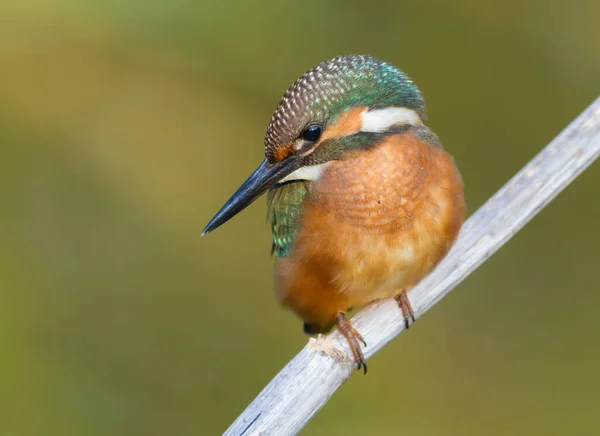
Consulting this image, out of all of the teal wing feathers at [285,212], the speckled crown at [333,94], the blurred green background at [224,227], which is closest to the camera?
the speckled crown at [333,94]

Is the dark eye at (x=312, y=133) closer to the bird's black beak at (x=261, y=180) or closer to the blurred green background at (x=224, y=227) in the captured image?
the bird's black beak at (x=261, y=180)

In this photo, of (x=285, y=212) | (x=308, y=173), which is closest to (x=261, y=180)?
(x=308, y=173)

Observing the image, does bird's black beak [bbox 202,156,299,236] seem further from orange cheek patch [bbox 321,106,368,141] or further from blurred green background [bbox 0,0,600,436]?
blurred green background [bbox 0,0,600,436]

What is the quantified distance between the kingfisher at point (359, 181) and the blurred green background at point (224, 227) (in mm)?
A: 1563

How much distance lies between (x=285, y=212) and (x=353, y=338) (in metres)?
0.46

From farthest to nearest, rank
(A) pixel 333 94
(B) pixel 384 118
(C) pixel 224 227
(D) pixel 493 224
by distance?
(C) pixel 224 227, (D) pixel 493 224, (B) pixel 384 118, (A) pixel 333 94

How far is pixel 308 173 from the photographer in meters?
2.69

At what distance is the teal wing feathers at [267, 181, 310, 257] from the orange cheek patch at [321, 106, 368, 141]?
0.21 m

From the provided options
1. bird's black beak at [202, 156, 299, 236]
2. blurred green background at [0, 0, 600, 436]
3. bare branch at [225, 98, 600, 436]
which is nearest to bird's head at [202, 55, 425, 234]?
A: bird's black beak at [202, 156, 299, 236]

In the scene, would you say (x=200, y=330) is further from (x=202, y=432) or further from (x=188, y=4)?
(x=188, y=4)

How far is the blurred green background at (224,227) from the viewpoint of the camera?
4.20 meters

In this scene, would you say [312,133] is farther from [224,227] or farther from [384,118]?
[224,227]

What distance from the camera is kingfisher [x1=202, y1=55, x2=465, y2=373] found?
102 inches

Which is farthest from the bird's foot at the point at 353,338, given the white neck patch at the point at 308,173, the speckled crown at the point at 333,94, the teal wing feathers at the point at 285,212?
the speckled crown at the point at 333,94
